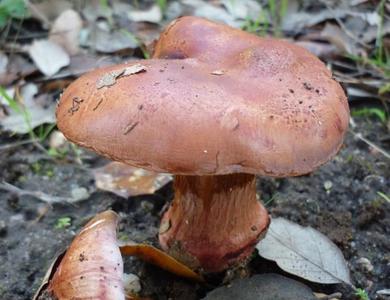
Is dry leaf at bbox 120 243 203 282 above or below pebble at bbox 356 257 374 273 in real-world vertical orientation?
above

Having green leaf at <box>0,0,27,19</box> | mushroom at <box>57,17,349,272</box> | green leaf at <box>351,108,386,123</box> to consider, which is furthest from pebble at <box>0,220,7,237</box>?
green leaf at <box>351,108,386,123</box>

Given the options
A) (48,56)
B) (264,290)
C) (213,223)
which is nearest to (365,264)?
(264,290)

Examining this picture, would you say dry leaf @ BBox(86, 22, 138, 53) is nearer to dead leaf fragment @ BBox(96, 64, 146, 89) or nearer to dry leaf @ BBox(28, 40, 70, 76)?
dry leaf @ BBox(28, 40, 70, 76)

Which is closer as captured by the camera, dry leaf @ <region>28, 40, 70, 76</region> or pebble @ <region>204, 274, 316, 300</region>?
pebble @ <region>204, 274, 316, 300</region>

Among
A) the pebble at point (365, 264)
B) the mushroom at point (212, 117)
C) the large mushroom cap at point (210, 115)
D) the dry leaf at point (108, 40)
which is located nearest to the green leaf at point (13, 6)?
the dry leaf at point (108, 40)

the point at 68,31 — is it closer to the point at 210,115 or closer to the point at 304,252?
the point at 304,252

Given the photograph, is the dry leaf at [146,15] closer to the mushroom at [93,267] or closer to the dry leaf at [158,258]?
the dry leaf at [158,258]
